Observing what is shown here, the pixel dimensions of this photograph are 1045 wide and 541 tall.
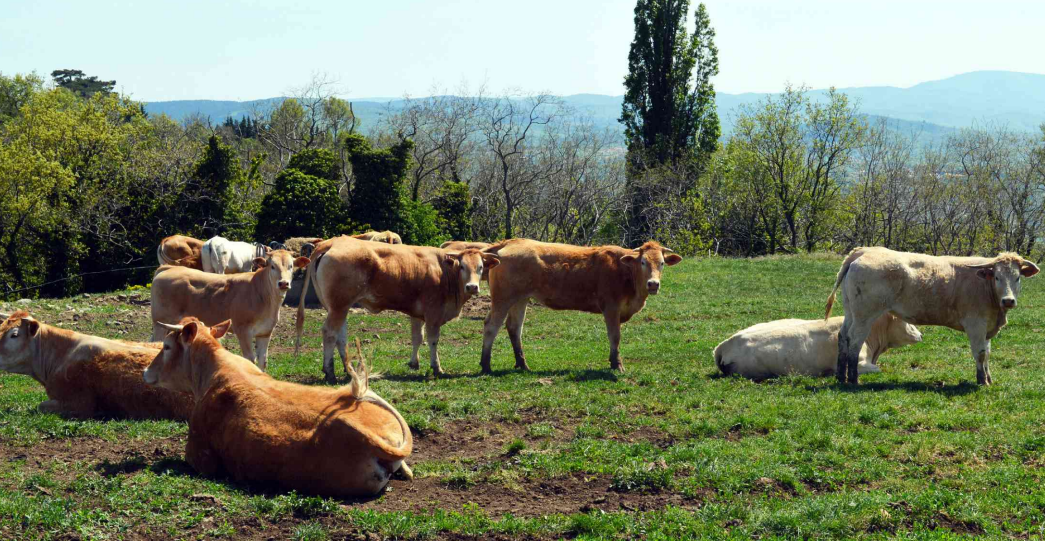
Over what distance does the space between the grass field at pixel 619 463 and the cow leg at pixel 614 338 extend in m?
0.35

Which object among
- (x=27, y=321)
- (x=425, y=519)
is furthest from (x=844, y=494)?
(x=27, y=321)

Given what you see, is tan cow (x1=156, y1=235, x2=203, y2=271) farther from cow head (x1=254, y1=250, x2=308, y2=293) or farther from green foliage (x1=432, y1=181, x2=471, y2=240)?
green foliage (x1=432, y1=181, x2=471, y2=240)

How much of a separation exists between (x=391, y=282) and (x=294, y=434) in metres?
6.54

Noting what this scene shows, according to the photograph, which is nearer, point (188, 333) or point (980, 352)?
point (188, 333)

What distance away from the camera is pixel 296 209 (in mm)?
35031

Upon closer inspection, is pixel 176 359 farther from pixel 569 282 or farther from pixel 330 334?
pixel 569 282

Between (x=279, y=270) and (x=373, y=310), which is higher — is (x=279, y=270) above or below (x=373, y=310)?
above

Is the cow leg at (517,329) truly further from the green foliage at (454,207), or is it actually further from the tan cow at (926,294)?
the green foliage at (454,207)

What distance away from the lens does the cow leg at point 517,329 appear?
49.0ft

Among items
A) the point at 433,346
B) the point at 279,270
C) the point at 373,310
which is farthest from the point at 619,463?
the point at 279,270

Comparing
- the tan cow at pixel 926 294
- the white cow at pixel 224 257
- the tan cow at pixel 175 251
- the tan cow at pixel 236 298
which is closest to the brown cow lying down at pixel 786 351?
the tan cow at pixel 926 294

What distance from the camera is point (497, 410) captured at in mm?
11156

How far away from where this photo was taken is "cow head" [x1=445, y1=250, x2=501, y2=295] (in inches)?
555

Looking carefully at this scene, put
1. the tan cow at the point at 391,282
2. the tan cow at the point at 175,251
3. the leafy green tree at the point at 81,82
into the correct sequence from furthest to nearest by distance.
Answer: the leafy green tree at the point at 81,82 < the tan cow at the point at 175,251 < the tan cow at the point at 391,282
